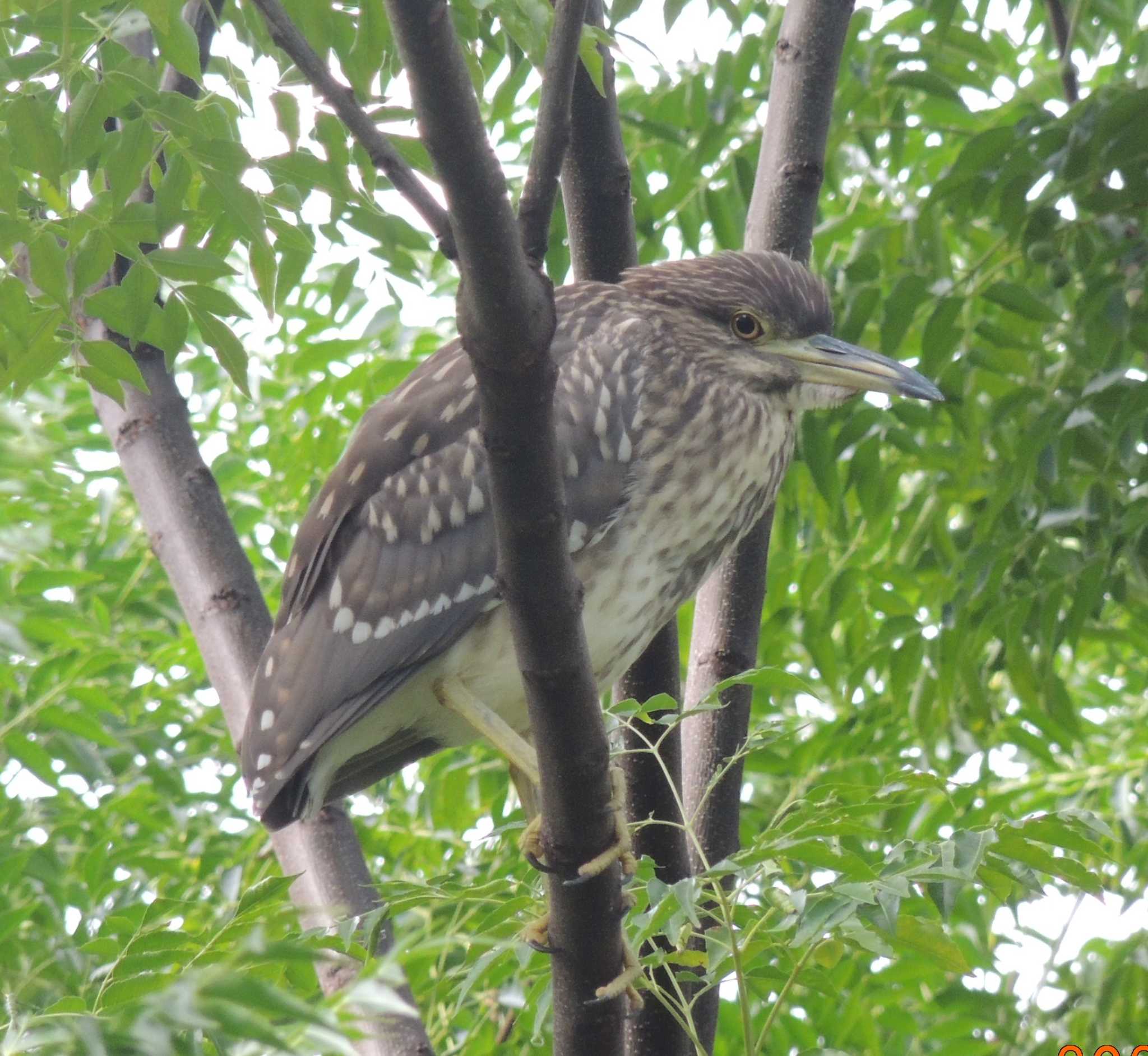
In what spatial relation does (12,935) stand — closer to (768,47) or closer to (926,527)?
(926,527)

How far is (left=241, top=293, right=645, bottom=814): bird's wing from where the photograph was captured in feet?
9.43

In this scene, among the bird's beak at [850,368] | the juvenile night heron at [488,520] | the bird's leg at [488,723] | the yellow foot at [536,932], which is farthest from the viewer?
the bird's beak at [850,368]

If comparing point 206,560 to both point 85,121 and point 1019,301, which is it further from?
point 1019,301

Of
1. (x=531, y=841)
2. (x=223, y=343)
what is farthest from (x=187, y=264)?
(x=531, y=841)

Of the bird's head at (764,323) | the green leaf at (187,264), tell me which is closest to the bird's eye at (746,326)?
the bird's head at (764,323)

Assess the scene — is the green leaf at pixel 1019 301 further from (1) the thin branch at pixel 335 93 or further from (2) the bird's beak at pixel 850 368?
(1) the thin branch at pixel 335 93

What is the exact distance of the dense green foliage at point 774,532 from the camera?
7.27ft

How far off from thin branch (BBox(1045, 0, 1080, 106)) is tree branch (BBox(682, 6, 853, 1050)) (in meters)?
0.68

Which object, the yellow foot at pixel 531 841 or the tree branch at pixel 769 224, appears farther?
the tree branch at pixel 769 224

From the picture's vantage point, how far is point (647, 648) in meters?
3.14

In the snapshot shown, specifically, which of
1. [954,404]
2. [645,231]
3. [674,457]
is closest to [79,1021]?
[674,457]

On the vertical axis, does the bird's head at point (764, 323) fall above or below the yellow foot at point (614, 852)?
above

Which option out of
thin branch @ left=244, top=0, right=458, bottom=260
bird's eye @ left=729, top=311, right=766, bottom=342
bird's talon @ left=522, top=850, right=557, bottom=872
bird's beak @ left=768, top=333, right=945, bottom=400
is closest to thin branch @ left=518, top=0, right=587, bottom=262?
thin branch @ left=244, top=0, right=458, bottom=260

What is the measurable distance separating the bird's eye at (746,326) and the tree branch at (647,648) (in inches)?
10.6
